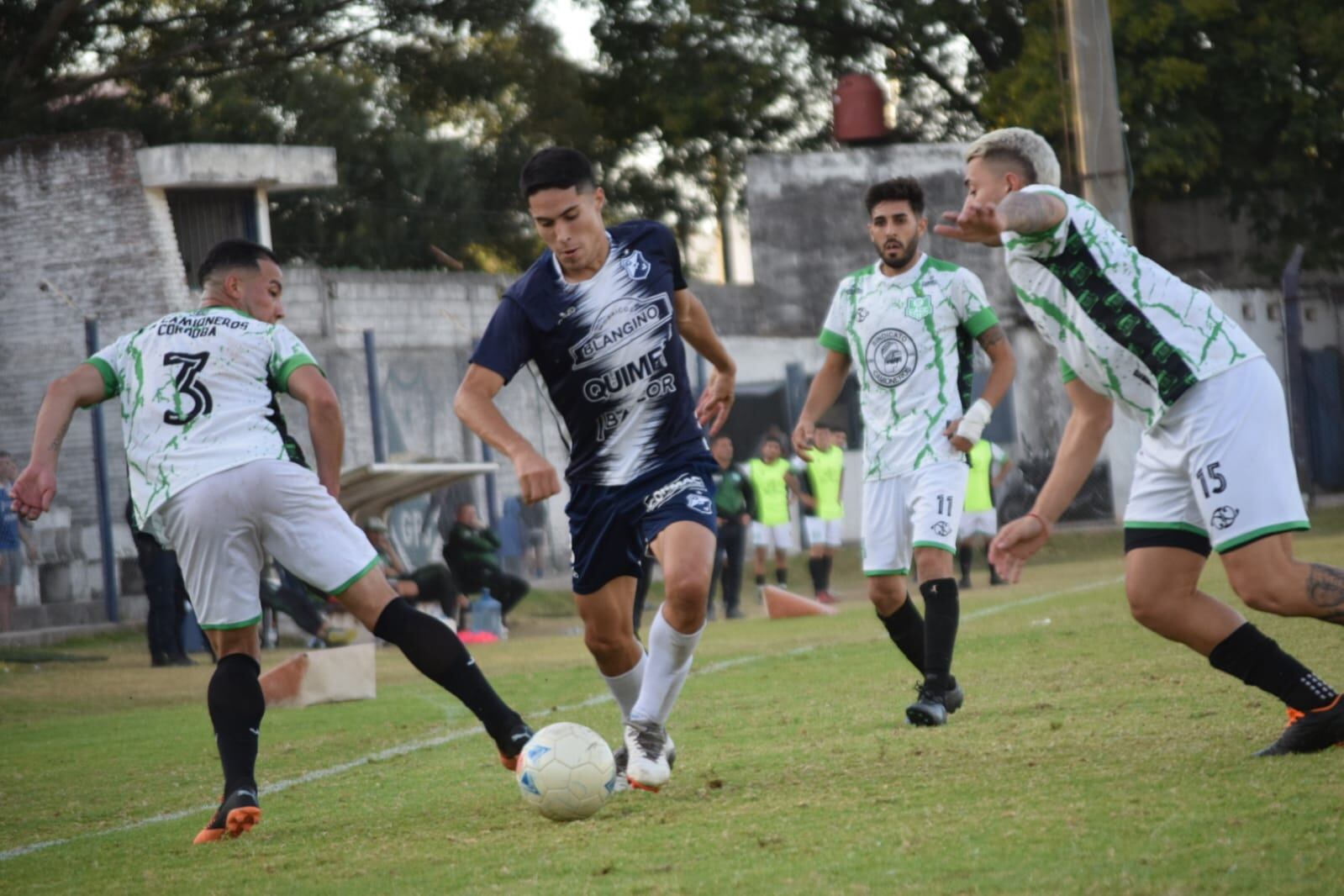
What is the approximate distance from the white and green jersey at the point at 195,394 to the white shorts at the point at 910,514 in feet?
9.47

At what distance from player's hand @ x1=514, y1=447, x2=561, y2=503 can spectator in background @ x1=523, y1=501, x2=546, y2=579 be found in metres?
19.2

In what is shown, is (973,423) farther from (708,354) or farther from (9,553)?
(9,553)

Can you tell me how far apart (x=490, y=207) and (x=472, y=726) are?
32.8 metres

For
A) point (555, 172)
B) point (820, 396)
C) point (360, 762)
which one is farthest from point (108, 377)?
point (820, 396)

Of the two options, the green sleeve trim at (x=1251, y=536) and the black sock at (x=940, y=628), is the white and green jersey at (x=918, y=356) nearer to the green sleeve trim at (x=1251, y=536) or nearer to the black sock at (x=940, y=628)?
the black sock at (x=940, y=628)

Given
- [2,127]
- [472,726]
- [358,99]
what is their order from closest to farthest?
[472,726] → [2,127] → [358,99]

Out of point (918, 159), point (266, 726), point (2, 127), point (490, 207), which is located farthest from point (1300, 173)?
point (266, 726)

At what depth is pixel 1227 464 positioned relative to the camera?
17.5 ft

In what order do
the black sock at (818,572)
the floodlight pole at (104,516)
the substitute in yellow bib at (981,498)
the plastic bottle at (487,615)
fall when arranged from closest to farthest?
the plastic bottle at (487,615), the floodlight pole at (104,516), the black sock at (818,572), the substitute in yellow bib at (981,498)

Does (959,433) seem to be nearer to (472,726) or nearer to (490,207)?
(472,726)

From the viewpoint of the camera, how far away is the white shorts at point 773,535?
21.6 m

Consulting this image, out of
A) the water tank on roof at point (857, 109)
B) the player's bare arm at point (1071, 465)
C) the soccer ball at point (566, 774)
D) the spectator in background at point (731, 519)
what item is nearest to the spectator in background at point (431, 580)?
the spectator in background at point (731, 519)

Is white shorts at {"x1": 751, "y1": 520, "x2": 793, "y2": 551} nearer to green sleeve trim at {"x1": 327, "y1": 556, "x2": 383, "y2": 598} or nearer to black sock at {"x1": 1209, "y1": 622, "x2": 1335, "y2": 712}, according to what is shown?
green sleeve trim at {"x1": 327, "y1": 556, "x2": 383, "y2": 598}

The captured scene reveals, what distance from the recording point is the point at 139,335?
6.33m
